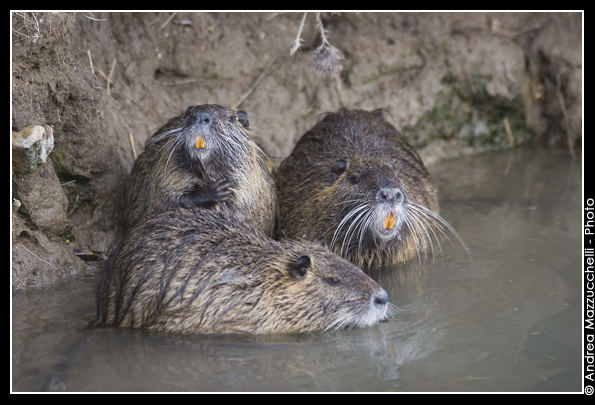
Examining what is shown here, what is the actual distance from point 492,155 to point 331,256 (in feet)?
11.5

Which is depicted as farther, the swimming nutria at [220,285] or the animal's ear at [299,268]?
the animal's ear at [299,268]

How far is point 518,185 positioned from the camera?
625 cm

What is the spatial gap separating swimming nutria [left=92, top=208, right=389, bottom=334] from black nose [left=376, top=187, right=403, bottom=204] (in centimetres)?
55

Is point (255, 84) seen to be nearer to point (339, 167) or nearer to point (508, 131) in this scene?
point (339, 167)

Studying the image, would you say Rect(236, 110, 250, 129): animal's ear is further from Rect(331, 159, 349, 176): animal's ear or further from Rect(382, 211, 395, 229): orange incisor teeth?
Rect(382, 211, 395, 229): orange incisor teeth

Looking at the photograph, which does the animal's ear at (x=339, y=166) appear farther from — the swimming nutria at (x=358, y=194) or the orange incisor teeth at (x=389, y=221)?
the orange incisor teeth at (x=389, y=221)

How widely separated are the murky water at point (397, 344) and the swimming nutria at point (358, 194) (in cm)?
19

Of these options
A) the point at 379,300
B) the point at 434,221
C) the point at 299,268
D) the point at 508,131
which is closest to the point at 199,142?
the point at 299,268

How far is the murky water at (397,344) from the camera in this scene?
3275 millimetres

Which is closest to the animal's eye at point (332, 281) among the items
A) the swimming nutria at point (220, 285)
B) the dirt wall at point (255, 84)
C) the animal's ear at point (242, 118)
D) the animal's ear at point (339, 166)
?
the swimming nutria at point (220, 285)

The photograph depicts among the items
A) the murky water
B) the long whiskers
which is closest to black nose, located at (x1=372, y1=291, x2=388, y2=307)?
the murky water

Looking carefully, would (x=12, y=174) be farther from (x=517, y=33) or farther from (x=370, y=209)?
(x=517, y=33)

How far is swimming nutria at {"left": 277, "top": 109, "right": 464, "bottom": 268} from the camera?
4.53 meters

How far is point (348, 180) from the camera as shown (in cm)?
470
